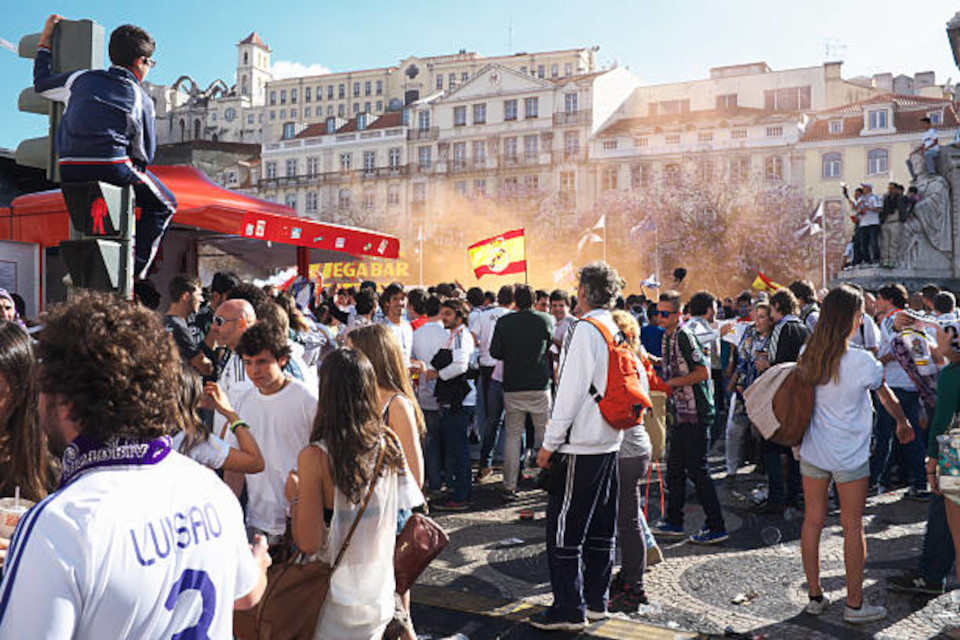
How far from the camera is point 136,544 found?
1.52m

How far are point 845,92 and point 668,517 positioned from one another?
60.8 meters

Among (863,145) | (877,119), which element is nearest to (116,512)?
(863,145)

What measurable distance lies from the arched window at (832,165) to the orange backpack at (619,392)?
54.9 metres

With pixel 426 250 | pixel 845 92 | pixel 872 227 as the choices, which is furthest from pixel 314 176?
pixel 872 227

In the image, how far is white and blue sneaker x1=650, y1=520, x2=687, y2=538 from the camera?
6.78 meters

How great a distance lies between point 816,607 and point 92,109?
15.2 feet

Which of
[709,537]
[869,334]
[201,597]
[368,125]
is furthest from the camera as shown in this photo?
[368,125]

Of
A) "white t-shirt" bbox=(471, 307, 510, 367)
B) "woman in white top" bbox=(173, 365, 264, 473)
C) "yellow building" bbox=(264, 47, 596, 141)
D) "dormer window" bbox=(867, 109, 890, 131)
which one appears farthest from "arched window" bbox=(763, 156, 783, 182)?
"woman in white top" bbox=(173, 365, 264, 473)

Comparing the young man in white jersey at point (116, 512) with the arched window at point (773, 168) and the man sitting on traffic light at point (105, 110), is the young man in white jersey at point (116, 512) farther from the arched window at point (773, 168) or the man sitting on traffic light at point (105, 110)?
the arched window at point (773, 168)

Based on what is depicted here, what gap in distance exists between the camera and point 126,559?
4.91ft

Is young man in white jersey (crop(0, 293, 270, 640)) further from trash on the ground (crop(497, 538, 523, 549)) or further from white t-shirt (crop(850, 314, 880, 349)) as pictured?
white t-shirt (crop(850, 314, 880, 349))

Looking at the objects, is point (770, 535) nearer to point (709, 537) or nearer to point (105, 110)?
point (709, 537)

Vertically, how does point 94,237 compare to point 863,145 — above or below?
below

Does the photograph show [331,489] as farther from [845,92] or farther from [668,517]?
[845,92]
